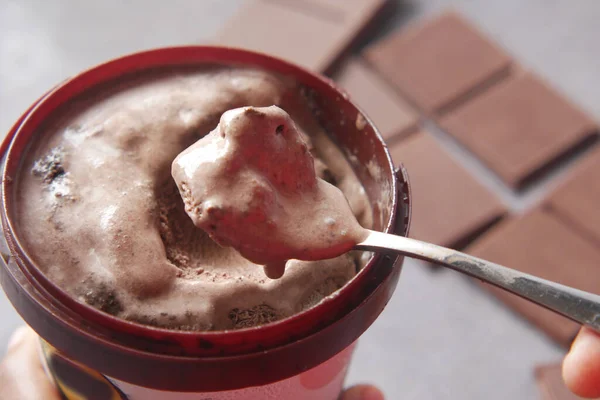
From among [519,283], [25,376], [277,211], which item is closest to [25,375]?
[25,376]

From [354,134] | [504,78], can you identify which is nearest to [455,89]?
[504,78]

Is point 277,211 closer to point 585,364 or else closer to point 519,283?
point 519,283

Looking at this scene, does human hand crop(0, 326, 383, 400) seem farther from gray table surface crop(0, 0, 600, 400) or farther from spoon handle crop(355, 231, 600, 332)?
gray table surface crop(0, 0, 600, 400)

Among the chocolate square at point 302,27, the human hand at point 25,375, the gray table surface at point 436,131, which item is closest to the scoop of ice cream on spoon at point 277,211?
the human hand at point 25,375

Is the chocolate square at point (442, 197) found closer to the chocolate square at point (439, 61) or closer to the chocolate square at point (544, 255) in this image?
the chocolate square at point (544, 255)

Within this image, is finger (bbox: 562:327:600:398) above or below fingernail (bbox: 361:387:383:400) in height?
above

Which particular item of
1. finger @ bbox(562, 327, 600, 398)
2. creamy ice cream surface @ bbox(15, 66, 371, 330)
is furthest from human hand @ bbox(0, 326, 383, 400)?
finger @ bbox(562, 327, 600, 398)
